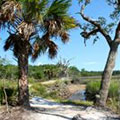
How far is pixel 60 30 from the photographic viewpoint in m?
13.1

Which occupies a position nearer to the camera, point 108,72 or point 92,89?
point 108,72

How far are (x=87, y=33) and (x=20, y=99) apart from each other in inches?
167

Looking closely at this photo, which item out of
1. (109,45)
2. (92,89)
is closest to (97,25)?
(109,45)

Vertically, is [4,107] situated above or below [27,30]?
below

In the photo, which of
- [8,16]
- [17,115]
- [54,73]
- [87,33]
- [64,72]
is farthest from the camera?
[54,73]

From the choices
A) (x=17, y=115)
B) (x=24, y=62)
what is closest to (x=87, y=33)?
(x=24, y=62)

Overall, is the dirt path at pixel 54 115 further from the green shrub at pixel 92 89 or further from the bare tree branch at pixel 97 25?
the green shrub at pixel 92 89

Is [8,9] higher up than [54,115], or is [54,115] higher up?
[8,9]

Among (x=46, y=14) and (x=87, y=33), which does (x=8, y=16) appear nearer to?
(x=46, y=14)

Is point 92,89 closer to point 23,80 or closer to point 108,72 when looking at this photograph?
point 108,72

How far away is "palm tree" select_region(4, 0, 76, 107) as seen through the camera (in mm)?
12398

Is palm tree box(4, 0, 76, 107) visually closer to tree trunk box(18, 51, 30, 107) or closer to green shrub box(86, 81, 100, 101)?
tree trunk box(18, 51, 30, 107)

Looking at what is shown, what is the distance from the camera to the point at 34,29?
41.3 ft

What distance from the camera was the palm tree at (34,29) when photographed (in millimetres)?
12398
